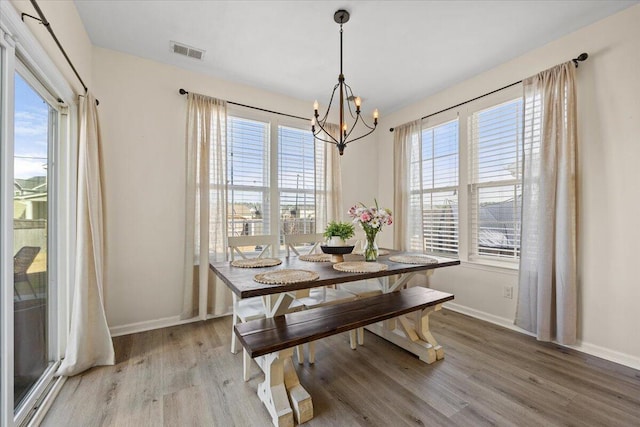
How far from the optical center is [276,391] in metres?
1.52

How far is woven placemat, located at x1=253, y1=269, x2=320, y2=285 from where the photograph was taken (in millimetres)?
1559

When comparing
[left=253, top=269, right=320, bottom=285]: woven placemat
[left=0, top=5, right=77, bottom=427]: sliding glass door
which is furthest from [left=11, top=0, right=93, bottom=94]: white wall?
[left=253, top=269, right=320, bottom=285]: woven placemat

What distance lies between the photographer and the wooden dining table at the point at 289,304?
149 centimetres

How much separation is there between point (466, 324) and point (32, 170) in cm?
386

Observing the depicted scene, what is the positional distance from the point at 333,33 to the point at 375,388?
2.85 metres

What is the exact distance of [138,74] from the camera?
8.70 feet

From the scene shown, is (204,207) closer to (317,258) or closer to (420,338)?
(317,258)

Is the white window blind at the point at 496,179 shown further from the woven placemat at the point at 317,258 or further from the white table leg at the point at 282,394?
the white table leg at the point at 282,394

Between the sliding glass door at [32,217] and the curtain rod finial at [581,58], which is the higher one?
the curtain rod finial at [581,58]

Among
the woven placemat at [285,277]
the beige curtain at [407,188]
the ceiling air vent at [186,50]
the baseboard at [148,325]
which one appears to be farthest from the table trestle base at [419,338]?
the ceiling air vent at [186,50]

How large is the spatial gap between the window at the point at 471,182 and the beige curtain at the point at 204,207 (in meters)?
2.56

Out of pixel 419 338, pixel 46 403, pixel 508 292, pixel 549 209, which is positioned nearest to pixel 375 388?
pixel 419 338

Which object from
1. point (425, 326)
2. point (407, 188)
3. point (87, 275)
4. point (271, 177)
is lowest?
point (425, 326)

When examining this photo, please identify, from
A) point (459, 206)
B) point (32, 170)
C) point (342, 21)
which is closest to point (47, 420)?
point (32, 170)
